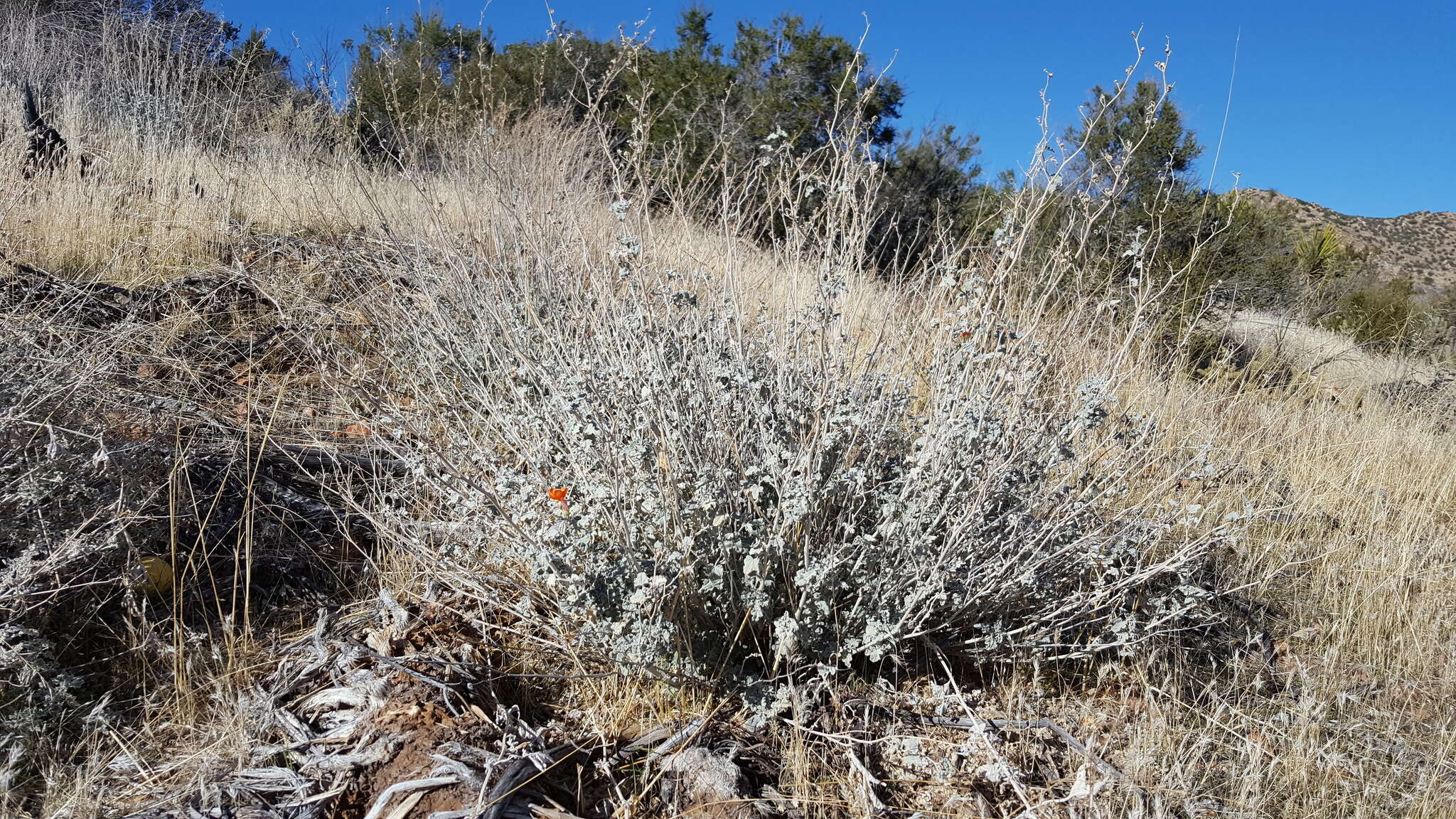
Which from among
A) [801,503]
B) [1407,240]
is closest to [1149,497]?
[801,503]

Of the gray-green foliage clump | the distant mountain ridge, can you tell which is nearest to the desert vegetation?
the gray-green foliage clump

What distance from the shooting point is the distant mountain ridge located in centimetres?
2758

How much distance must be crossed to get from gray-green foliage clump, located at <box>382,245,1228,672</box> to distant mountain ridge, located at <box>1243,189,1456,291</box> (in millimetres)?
29108

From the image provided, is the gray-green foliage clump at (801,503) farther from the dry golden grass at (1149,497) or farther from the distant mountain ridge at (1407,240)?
the distant mountain ridge at (1407,240)

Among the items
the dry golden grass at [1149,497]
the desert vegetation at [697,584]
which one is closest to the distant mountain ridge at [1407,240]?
the dry golden grass at [1149,497]

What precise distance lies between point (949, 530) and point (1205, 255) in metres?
6.24

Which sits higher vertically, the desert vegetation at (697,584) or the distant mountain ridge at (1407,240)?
the distant mountain ridge at (1407,240)

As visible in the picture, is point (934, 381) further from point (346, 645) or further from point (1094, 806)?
point (346, 645)

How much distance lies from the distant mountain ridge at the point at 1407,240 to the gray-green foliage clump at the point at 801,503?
1146 inches

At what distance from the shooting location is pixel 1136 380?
132 inches

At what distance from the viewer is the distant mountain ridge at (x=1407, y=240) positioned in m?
27.6

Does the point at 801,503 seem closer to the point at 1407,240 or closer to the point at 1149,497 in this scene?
the point at 1149,497

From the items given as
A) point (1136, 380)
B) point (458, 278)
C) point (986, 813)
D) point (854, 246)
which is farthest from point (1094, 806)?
point (458, 278)

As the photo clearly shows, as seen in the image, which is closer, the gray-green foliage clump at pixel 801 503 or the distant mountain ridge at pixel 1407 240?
the gray-green foliage clump at pixel 801 503
